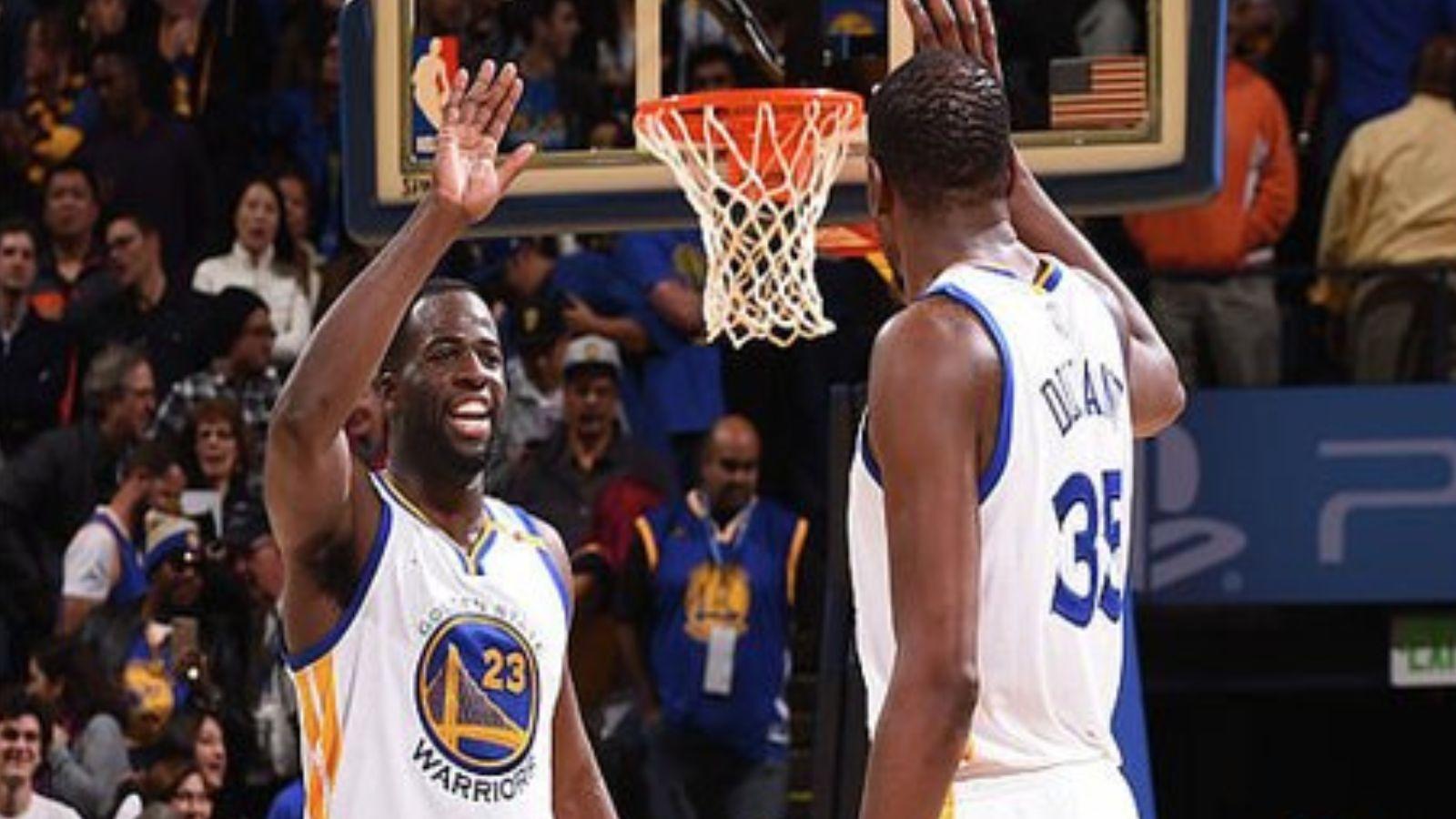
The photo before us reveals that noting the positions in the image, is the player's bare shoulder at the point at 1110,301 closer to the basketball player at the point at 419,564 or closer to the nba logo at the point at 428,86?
the basketball player at the point at 419,564

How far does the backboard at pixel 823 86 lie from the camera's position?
7809 millimetres

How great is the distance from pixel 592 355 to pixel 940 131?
7.28m

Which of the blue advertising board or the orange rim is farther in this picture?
the blue advertising board

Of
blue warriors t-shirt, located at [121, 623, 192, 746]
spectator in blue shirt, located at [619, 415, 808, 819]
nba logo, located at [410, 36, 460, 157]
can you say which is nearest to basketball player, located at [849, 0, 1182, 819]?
nba logo, located at [410, 36, 460, 157]

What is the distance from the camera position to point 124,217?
44.3 ft

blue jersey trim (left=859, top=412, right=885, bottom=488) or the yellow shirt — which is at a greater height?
the yellow shirt

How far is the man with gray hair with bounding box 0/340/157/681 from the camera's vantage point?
1268 cm

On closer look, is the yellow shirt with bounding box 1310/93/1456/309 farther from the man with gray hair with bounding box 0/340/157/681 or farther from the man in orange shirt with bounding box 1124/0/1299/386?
the man with gray hair with bounding box 0/340/157/681

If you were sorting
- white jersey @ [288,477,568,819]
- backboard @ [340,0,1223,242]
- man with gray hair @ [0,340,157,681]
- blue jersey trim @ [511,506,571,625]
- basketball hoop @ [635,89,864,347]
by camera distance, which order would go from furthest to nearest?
1. man with gray hair @ [0,340,157,681]
2. backboard @ [340,0,1223,242]
3. basketball hoop @ [635,89,864,347]
4. blue jersey trim @ [511,506,571,625]
5. white jersey @ [288,477,568,819]

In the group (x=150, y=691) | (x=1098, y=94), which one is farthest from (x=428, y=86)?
(x=150, y=691)

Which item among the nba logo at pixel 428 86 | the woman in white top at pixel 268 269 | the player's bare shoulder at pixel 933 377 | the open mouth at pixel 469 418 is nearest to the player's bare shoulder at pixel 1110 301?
the player's bare shoulder at pixel 933 377

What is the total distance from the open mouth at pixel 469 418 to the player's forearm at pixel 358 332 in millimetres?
407

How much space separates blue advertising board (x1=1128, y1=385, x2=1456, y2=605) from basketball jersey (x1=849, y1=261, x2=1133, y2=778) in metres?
7.10

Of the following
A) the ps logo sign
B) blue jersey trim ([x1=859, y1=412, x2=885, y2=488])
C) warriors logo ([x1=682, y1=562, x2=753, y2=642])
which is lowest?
warriors logo ([x1=682, y1=562, x2=753, y2=642])
